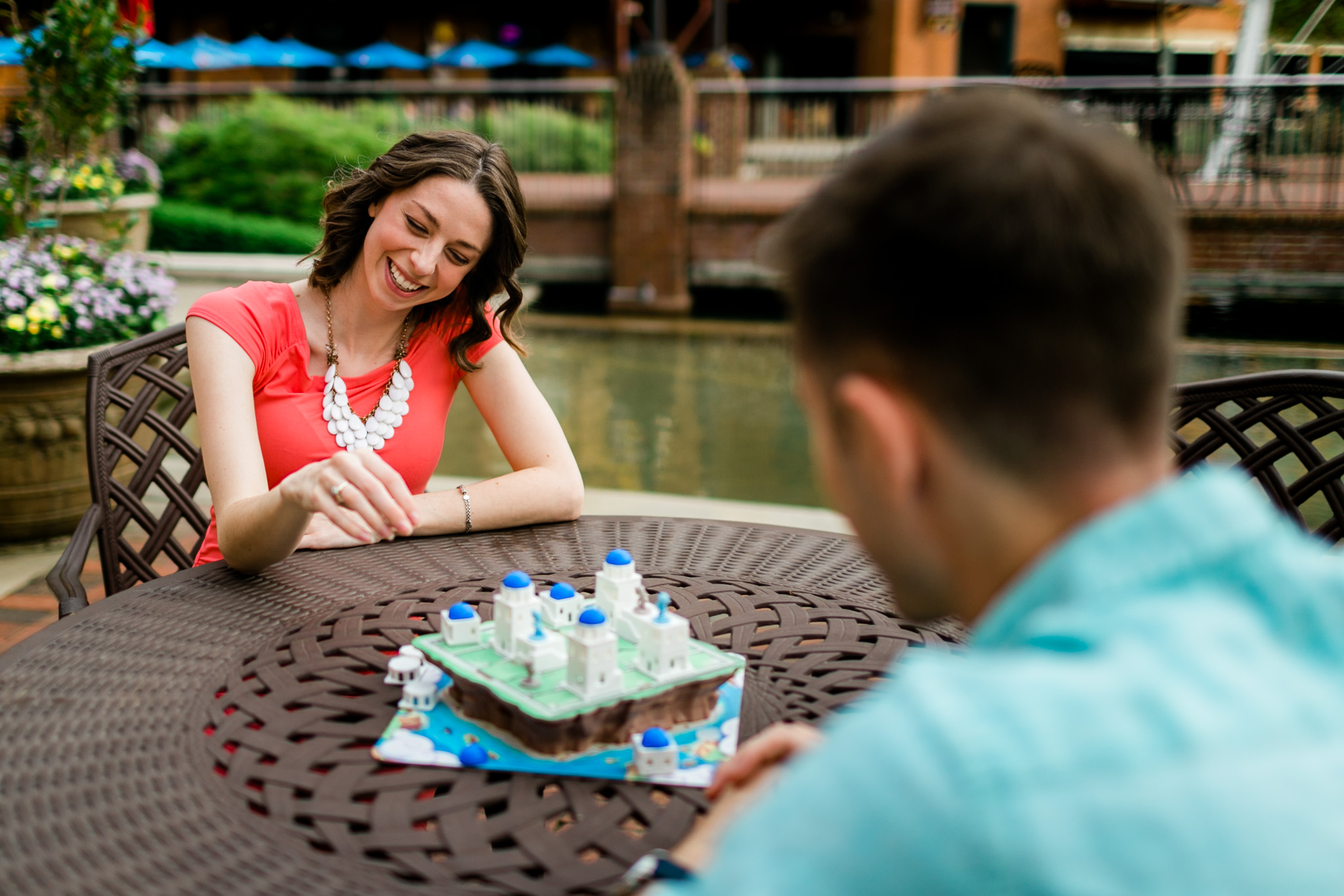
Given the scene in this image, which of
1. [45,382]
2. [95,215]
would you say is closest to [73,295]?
[45,382]

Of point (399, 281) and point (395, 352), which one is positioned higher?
point (399, 281)

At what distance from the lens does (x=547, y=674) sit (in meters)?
1.23

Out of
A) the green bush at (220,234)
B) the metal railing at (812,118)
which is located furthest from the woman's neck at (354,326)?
the metal railing at (812,118)

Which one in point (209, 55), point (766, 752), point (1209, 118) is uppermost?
point (209, 55)

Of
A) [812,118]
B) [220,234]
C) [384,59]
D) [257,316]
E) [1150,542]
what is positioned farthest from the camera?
[384,59]

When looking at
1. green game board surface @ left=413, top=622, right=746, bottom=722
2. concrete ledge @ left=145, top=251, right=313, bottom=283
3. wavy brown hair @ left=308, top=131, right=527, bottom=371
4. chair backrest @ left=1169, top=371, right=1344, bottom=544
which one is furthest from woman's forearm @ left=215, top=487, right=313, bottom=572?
concrete ledge @ left=145, top=251, right=313, bottom=283

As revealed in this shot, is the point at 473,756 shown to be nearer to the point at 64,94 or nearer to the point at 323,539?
the point at 323,539

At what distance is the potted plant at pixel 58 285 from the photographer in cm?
375

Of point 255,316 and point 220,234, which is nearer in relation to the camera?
point 255,316

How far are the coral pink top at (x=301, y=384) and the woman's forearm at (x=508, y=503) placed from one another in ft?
0.90

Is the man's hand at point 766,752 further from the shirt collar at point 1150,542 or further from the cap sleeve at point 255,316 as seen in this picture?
the cap sleeve at point 255,316

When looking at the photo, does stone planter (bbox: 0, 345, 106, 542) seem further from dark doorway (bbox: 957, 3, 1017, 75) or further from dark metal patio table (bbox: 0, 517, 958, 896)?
dark doorway (bbox: 957, 3, 1017, 75)

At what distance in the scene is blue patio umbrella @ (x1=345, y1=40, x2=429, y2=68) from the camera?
20.1 metres

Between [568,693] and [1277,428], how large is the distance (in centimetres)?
155
